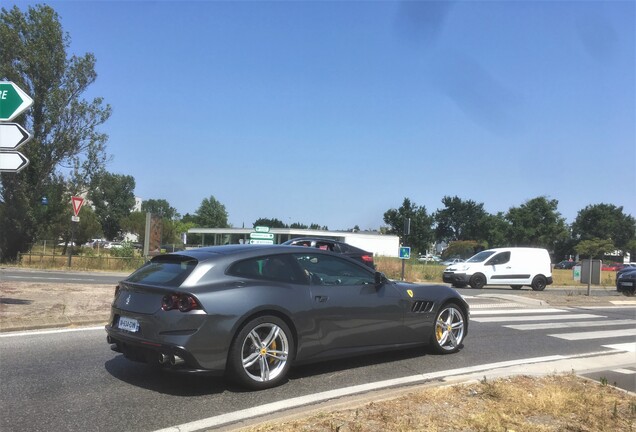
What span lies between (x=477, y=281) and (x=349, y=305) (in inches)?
756

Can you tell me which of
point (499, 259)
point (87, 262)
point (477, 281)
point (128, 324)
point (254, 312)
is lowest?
point (87, 262)

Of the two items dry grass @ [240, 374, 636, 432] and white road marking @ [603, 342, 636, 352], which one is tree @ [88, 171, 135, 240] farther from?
dry grass @ [240, 374, 636, 432]

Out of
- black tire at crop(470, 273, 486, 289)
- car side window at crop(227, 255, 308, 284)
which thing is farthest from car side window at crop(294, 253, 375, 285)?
black tire at crop(470, 273, 486, 289)

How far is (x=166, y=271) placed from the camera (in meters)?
5.39

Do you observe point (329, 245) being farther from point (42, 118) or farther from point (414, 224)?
point (414, 224)

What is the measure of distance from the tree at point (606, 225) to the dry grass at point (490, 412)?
118 metres

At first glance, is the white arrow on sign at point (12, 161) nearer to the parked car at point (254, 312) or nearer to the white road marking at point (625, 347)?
the parked car at point (254, 312)

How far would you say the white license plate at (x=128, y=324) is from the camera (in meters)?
5.08

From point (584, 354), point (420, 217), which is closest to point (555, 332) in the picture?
point (584, 354)

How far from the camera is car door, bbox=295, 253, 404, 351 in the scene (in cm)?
565

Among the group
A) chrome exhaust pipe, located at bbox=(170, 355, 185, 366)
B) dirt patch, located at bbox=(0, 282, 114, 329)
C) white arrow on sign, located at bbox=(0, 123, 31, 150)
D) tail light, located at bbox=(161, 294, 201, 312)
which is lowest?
dirt patch, located at bbox=(0, 282, 114, 329)

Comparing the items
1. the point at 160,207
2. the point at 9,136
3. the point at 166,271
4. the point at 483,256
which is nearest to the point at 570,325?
the point at 166,271

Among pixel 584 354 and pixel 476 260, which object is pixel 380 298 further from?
pixel 476 260

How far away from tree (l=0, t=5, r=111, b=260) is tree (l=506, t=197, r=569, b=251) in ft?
206
